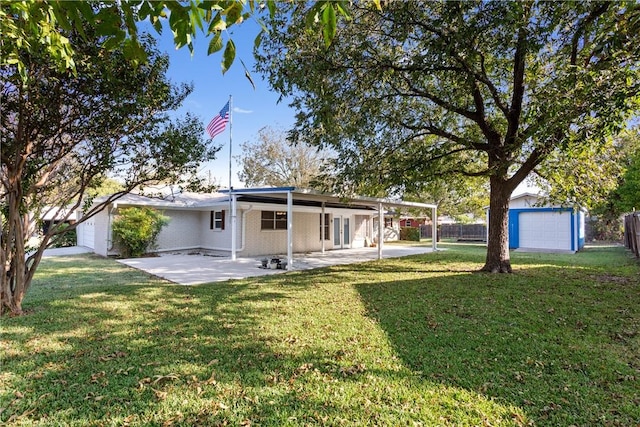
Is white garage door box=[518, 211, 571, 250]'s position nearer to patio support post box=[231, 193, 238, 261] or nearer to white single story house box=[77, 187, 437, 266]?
white single story house box=[77, 187, 437, 266]

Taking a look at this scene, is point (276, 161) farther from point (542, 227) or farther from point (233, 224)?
point (542, 227)

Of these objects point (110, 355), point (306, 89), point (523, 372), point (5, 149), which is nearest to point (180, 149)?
point (5, 149)

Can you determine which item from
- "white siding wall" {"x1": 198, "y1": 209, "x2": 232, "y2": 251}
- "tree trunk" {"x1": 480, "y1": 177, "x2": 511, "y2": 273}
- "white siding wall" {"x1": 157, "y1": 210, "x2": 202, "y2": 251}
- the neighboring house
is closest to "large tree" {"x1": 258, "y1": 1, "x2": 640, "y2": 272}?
"tree trunk" {"x1": 480, "y1": 177, "x2": 511, "y2": 273}

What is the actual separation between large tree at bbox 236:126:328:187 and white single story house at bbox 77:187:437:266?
10.1 metres

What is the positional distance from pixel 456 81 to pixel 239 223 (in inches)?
406

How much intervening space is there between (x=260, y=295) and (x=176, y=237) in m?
10.8

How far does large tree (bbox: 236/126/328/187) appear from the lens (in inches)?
1110

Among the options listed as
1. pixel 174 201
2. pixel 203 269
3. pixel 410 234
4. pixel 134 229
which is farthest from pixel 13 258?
pixel 410 234

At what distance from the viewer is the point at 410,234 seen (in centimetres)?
2784

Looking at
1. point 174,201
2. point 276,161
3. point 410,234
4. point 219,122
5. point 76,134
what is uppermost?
point 276,161

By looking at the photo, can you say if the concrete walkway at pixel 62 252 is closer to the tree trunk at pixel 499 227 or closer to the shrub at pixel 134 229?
the shrub at pixel 134 229

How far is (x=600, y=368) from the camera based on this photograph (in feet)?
12.2

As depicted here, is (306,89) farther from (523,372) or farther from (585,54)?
(523,372)

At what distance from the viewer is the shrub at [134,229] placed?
13.8 metres
